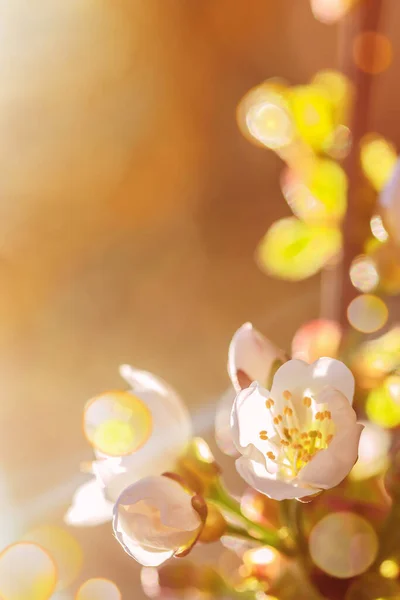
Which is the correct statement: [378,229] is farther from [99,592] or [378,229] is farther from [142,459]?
[99,592]

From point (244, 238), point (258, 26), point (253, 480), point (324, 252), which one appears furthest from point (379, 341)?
point (258, 26)

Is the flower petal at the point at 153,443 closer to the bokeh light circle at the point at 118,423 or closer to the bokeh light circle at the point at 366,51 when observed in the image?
the bokeh light circle at the point at 118,423

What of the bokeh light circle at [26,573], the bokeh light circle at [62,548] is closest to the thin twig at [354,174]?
the bokeh light circle at [26,573]

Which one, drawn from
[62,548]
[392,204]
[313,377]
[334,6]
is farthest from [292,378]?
[62,548]

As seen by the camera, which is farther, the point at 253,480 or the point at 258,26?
the point at 258,26

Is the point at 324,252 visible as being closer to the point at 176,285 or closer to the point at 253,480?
the point at 253,480

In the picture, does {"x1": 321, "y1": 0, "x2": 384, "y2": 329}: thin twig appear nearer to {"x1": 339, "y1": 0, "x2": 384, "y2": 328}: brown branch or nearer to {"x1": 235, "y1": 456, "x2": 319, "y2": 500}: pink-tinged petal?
{"x1": 339, "y1": 0, "x2": 384, "y2": 328}: brown branch

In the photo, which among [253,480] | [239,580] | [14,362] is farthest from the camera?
[14,362]
